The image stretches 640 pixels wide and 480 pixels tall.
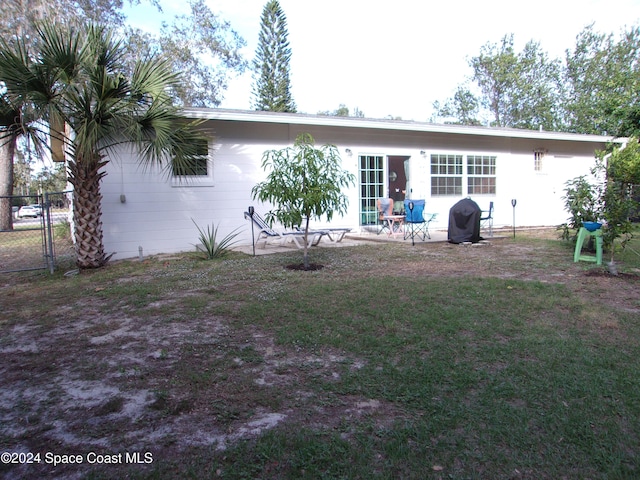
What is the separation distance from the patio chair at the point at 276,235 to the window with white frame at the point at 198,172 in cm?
124

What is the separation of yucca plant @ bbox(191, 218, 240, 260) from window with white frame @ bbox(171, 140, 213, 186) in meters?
0.85

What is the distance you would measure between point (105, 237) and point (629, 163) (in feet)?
31.4

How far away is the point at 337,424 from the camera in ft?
8.15

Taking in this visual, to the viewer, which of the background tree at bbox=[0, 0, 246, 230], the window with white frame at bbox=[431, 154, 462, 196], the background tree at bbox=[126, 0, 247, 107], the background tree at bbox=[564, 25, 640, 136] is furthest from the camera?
the background tree at bbox=[564, 25, 640, 136]

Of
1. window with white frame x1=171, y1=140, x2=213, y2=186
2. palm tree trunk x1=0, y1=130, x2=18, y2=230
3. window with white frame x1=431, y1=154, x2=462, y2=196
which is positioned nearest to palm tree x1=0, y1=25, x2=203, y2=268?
window with white frame x1=171, y1=140, x2=213, y2=186

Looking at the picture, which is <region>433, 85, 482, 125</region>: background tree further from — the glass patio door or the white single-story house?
the glass patio door

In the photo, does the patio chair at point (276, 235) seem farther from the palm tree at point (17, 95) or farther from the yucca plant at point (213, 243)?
the palm tree at point (17, 95)

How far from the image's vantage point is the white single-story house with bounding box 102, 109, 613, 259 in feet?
29.0

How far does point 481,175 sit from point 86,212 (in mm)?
10961

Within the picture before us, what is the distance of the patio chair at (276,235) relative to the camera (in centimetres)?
878

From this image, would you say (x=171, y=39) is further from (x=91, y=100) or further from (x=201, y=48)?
(x=91, y=100)

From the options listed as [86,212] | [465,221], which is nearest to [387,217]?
[465,221]

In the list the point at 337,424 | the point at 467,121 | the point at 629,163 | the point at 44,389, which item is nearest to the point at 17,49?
the point at 44,389

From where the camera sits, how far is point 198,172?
373 inches
